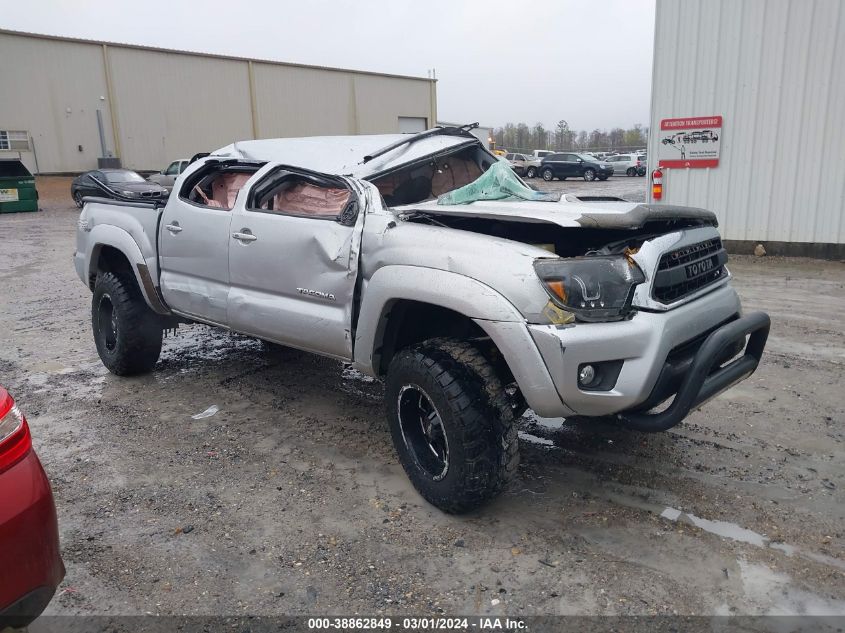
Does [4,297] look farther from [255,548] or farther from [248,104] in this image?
[248,104]

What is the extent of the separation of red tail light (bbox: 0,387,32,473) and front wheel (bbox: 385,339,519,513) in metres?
1.66

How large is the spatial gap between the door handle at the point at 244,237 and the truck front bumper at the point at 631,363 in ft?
6.73

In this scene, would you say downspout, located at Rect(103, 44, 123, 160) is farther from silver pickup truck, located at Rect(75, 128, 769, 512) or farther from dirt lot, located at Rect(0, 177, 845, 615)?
silver pickup truck, located at Rect(75, 128, 769, 512)

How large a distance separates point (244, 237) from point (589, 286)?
2310 millimetres

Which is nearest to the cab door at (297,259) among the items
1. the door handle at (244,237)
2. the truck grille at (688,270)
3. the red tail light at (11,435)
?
the door handle at (244,237)

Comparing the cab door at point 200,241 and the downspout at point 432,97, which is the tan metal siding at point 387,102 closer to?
the downspout at point 432,97

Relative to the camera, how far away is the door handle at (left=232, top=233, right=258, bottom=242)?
4254 millimetres

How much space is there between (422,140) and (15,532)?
349cm

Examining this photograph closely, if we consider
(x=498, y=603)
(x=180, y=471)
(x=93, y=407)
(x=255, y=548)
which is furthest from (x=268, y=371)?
(x=498, y=603)

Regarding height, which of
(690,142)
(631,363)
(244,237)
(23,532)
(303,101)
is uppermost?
(303,101)

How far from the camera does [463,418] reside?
3104 millimetres

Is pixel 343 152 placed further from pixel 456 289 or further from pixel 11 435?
pixel 11 435

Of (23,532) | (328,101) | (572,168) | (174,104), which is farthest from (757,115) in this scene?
(328,101)

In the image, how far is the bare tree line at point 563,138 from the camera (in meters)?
76.4
